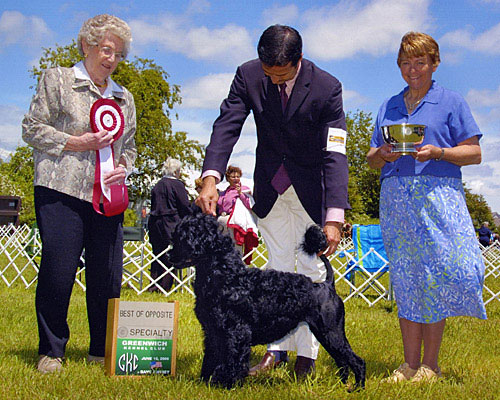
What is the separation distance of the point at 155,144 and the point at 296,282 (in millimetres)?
23892

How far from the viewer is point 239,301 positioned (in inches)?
102

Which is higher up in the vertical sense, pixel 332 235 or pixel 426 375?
pixel 332 235

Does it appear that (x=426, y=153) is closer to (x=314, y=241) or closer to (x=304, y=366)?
(x=314, y=241)

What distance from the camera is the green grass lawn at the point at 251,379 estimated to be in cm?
261

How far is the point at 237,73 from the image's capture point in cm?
307

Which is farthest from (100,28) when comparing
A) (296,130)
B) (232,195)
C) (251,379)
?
(232,195)

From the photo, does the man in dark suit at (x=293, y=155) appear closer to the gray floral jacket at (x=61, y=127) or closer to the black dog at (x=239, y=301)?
the black dog at (x=239, y=301)

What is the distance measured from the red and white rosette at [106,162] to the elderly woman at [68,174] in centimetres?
3

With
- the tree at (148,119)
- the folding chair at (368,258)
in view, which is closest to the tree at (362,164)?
the tree at (148,119)

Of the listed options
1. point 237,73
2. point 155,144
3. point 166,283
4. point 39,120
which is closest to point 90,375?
point 39,120

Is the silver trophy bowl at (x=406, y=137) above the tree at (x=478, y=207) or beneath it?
beneath

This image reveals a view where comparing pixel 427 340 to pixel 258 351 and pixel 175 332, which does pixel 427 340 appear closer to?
pixel 258 351

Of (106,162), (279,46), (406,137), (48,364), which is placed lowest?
Result: (48,364)

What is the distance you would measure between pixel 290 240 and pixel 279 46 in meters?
1.22
